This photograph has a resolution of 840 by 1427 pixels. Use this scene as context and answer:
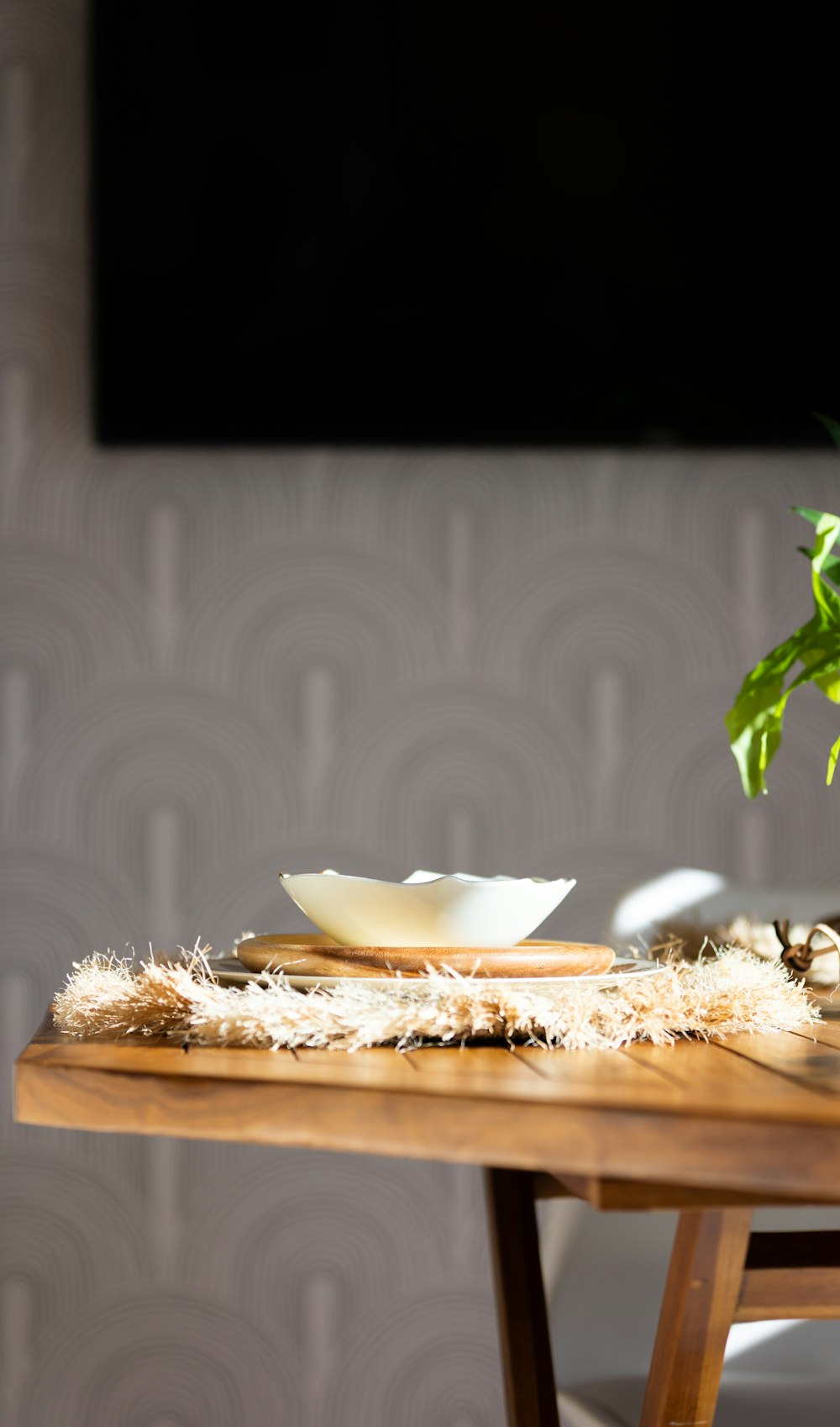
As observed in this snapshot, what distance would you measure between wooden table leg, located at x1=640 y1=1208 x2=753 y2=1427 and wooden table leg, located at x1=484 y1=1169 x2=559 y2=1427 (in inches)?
9.3

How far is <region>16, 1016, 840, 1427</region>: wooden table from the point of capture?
47 centimetres

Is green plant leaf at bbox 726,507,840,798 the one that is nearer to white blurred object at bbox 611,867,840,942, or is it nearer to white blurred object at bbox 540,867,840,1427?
white blurred object at bbox 540,867,840,1427

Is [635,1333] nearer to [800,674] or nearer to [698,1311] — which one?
[698,1311]

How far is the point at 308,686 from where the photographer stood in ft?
6.75

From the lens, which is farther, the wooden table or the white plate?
the white plate

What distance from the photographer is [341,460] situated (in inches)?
81.9

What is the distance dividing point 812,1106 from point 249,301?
183cm

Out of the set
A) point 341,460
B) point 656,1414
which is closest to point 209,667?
point 341,460

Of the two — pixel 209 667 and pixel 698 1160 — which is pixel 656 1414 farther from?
pixel 209 667

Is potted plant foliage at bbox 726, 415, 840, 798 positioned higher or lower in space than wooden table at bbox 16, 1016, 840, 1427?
higher

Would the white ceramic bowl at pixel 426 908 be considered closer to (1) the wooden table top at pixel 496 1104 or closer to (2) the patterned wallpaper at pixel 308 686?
(1) the wooden table top at pixel 496 1104

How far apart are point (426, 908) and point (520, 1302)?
409mm

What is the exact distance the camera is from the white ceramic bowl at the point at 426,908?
0.71 meters

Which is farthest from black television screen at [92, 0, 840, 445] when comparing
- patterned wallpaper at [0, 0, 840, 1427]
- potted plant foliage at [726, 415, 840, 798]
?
potted plant foliage at [726, 415, 840, 798]
